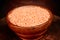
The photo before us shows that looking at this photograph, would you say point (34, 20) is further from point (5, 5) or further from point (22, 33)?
point (5, 5)

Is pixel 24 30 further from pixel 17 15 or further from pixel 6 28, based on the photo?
pixel 6 28

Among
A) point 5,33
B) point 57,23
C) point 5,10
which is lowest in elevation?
point 5,33

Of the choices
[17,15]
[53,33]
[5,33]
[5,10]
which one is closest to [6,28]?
[5,33]

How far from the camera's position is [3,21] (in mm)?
1590

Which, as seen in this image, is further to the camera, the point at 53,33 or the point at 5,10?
the point at 5,10

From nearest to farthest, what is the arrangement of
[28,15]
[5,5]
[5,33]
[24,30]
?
[24,30] < [28,15] < [5,33] < [5,5]

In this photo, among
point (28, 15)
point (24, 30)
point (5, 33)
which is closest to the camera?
point (24, 30)

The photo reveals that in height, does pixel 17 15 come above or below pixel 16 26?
above

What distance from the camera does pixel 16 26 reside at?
3.59 feet

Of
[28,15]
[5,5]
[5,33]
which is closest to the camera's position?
[28,15]

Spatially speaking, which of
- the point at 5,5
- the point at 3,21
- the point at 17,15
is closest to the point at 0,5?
the point at 5,5

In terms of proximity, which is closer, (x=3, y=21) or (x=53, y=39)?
(x=53, y=39)

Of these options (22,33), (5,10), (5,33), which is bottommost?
(22,33)

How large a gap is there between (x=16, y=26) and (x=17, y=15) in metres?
0.15
